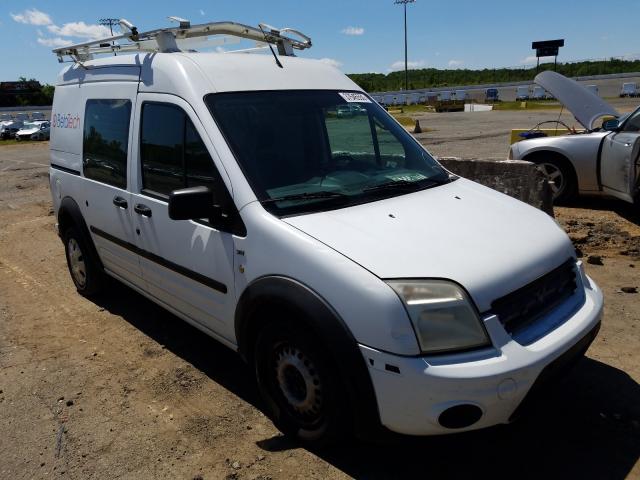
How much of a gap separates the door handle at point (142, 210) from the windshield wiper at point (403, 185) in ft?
5.01

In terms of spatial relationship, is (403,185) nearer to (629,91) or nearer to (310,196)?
(310,196)

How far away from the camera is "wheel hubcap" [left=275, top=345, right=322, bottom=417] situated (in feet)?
8.89

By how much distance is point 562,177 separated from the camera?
779cm

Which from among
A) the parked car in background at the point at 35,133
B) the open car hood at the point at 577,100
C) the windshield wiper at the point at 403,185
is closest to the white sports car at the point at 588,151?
the open car hood at the point at 577,100

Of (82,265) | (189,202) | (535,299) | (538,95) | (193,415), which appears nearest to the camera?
(535,299)

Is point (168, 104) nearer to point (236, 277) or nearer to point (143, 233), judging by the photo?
point (143, 233)

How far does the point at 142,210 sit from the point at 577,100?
277 inches

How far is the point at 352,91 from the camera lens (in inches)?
157

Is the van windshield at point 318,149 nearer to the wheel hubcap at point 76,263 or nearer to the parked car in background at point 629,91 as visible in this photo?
the wheel hubcap at point 76,263

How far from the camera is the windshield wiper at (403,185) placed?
10.6 feet

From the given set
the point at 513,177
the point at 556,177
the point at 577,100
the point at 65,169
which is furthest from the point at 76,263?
the point at 577,100

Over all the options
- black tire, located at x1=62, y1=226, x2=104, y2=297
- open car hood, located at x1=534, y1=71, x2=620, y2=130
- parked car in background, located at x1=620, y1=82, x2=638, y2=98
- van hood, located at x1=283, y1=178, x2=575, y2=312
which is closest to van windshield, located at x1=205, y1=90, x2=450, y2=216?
van hood, located at x1=283, y1=178, x2=575, y2=312

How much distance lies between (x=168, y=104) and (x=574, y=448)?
3.14 metres

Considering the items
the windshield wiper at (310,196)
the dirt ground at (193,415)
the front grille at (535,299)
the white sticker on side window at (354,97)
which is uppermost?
the white sticker on side window at (354,97)
